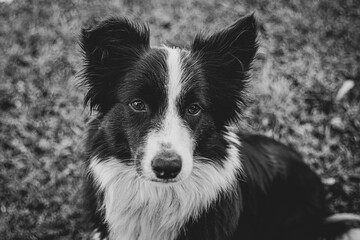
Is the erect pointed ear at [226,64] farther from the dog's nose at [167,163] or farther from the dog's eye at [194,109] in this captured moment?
the dog's nose at [167,163]

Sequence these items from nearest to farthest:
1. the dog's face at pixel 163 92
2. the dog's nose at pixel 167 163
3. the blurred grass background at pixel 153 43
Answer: the dog's nose at pixel 167 163 → the dog's face at pixel 163 92 → the blurred grass background at pixel 153 43

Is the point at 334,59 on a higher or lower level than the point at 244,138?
higher

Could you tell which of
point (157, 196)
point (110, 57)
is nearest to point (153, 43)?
point (110, 57)

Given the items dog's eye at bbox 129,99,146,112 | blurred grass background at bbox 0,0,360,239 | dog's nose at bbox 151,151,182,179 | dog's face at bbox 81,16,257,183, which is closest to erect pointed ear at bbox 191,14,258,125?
dog's face at bbox 81,16,257,183

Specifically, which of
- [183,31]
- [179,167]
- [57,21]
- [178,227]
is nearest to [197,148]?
[179,167]

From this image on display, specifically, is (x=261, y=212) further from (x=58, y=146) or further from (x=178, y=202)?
(x=58, y=146)

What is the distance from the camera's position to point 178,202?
3.00 metres

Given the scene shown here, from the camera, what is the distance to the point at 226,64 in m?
2.97

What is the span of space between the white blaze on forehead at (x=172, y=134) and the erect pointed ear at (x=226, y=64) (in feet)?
1.01

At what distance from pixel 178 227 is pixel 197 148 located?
2.31 ft

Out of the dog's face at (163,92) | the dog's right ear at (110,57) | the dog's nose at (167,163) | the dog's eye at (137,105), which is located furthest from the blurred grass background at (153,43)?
the dog's nose at (167,163)

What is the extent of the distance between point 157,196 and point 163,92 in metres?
0.91

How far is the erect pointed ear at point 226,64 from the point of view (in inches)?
113

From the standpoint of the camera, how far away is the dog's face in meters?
2.63
